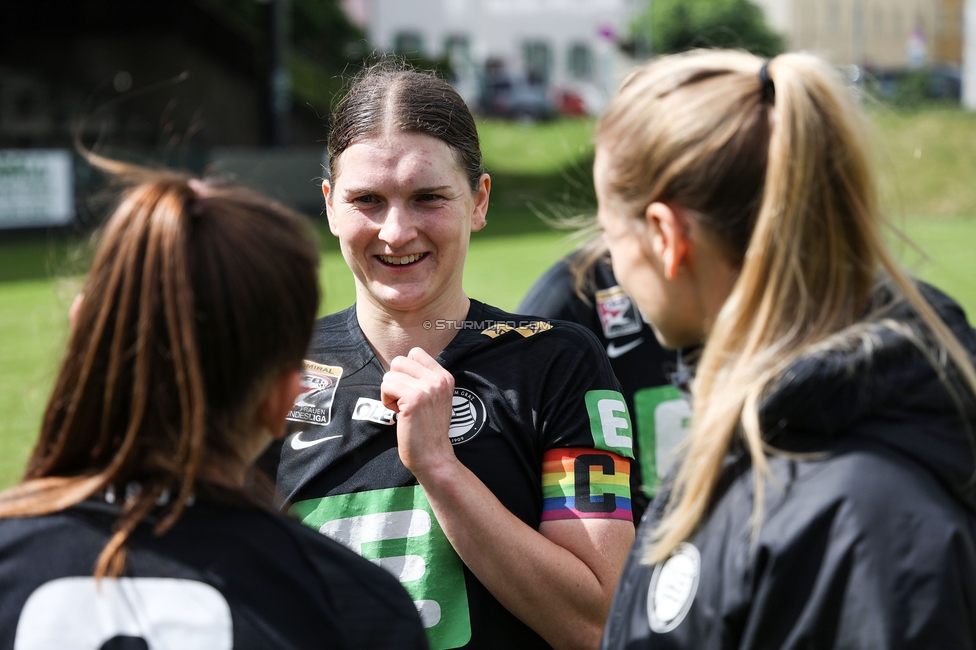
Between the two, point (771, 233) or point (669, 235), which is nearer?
point (771, 233)

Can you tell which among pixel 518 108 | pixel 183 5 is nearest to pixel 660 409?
pixel 183 5

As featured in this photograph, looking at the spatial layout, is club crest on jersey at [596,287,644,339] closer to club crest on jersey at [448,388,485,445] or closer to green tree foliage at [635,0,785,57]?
club crest on jersey at [448,388,485,445]

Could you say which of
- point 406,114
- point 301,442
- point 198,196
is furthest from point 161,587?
point 406,114

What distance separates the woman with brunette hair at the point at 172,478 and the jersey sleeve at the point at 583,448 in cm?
68

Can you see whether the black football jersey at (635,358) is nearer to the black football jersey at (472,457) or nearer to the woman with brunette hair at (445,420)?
the woman with brunette hair at (445,420)

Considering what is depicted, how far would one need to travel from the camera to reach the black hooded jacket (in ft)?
4.24

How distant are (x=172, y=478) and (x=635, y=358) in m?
2.07

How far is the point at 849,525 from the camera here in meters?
1.31

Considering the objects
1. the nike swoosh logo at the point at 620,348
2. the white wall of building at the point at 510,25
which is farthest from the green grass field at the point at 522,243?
the white wall of building at the point at 510,25

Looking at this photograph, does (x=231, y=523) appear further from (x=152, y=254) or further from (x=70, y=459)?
(x=152, y=254)

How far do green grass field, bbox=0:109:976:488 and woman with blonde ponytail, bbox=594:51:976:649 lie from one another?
0.65ft

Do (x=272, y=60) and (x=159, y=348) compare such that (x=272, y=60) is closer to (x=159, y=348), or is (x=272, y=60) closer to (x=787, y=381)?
(x=159, y=348)

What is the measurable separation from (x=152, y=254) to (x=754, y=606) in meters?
0.98

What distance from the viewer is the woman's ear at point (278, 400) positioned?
4.96ft
